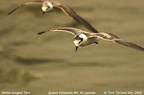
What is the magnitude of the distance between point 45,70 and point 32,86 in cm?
33

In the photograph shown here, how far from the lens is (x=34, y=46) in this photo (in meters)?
4.09

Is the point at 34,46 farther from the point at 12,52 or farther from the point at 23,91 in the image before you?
the point at 23,91

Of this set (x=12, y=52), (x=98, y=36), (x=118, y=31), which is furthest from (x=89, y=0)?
(x=98, y=36)

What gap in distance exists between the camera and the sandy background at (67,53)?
3.54 meters

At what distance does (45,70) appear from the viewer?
392 centimetres

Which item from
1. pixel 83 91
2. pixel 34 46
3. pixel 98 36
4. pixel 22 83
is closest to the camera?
pixel 98 36

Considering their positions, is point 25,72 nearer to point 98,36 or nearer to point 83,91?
point 83,91

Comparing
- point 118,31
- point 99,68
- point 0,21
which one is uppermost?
point 0,21

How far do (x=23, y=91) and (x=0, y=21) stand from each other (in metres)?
1.11

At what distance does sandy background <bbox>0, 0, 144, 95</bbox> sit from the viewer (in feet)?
11.6

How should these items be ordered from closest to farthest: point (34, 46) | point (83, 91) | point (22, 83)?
point (83, 91) < point (22, 83) < point (34, 46)

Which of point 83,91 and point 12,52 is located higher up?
point 12,52

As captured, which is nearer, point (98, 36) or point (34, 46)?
point (98, 36)

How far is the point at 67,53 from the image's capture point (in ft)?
12.9
